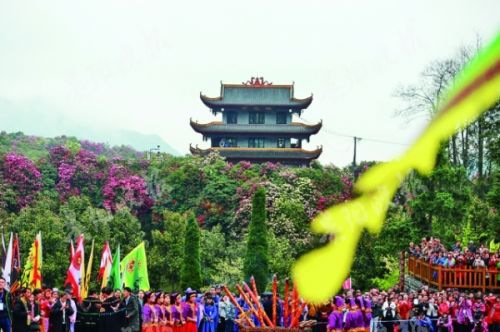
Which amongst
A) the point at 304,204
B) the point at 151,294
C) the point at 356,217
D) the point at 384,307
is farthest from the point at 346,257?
the point at 304,204

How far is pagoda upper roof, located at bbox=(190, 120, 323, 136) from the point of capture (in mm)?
56850

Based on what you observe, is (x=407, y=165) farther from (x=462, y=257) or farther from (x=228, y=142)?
(x=228, y=142)

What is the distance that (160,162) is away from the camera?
45.6 metres

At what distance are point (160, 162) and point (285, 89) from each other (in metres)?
18.5

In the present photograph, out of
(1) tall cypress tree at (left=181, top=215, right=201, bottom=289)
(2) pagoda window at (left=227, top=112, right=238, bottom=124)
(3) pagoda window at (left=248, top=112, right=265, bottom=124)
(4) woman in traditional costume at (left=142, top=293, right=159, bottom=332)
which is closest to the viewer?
(4) woman in traditional costume at (left=142, top=293, right=159, bottom=332)

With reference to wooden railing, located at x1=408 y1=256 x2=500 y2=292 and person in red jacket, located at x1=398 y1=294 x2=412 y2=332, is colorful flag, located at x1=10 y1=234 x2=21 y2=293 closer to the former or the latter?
person in red jacket, located at x1=398 y1=294 x2=412 y2=332

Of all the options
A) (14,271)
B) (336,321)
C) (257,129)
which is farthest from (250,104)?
(336,321)

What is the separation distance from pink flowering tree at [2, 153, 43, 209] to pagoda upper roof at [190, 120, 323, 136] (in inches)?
668

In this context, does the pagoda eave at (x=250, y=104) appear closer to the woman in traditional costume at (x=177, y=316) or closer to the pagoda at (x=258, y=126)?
the pagoda at (x=258, y=126)

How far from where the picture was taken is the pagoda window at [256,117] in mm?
60594

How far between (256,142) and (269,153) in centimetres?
315

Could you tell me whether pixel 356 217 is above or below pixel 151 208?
below

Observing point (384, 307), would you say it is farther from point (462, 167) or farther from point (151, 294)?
point (462, 167)

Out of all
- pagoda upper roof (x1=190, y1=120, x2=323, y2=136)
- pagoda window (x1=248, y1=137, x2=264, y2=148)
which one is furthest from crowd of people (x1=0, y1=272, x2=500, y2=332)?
pagoda window (x1=248, y1=137, x2=264, y2=148)
